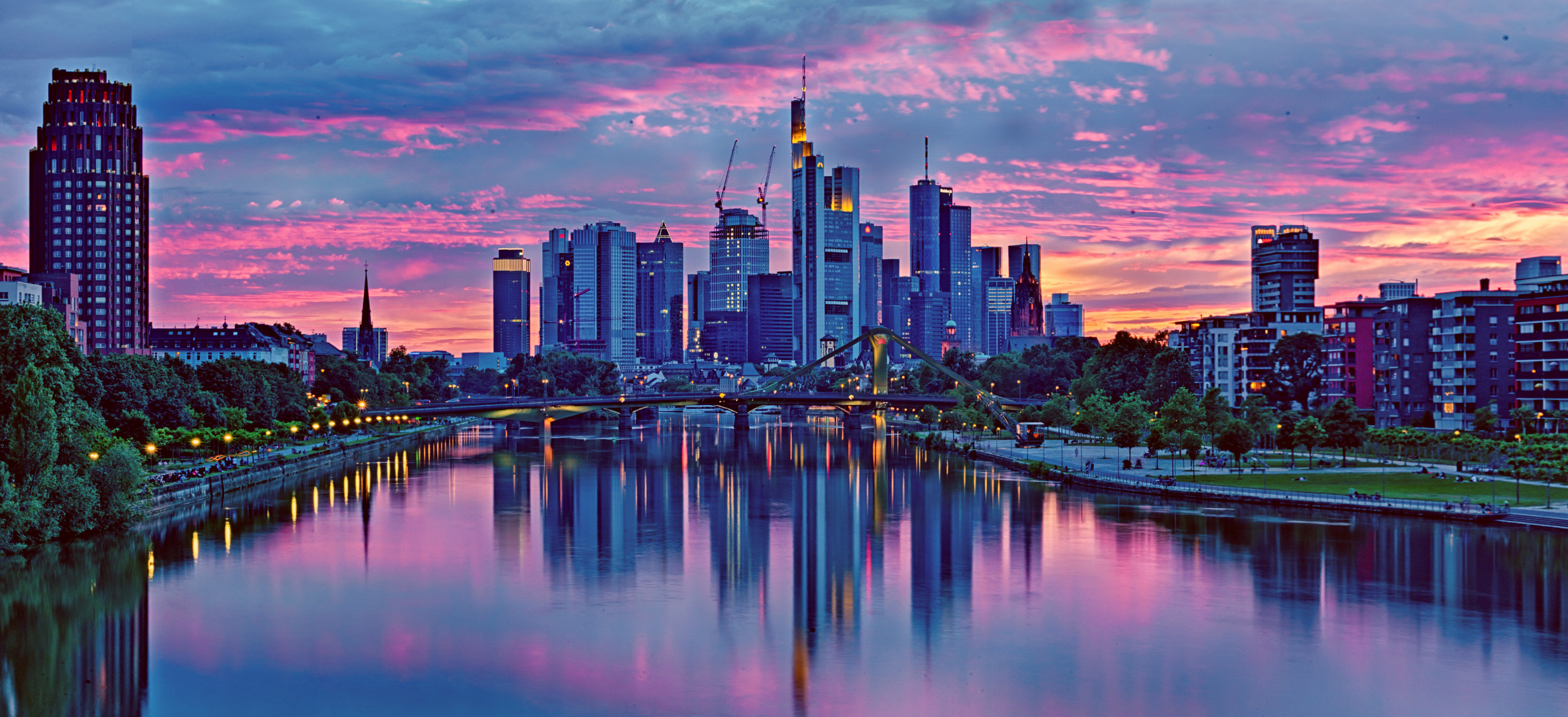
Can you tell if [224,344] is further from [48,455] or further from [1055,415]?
[48,455]

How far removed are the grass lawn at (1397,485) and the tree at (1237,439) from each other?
46.4 inches

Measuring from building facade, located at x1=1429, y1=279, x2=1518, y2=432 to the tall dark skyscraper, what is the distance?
105 metres

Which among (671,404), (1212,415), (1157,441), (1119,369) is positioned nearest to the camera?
(1157,441)

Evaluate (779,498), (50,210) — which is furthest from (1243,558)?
(50,210)

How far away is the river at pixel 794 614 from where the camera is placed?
27.1 metres

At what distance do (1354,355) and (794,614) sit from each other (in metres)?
68.4

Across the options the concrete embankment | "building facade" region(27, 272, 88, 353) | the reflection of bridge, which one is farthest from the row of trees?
"building facade" region(27, 272, 88, 353)

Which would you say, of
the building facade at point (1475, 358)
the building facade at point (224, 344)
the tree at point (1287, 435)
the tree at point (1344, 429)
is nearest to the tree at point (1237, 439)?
the tree at point (1287, 435)

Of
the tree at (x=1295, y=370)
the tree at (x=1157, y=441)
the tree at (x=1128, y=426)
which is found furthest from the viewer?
the tree at (x=1295, y=370)

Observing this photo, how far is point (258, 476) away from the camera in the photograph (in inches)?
2726

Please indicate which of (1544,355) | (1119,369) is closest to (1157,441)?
(1544,355)

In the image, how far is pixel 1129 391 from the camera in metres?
112

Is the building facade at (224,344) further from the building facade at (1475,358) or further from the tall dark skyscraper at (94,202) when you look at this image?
the building facade at (1475,358)

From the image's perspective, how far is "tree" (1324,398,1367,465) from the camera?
66750mm
